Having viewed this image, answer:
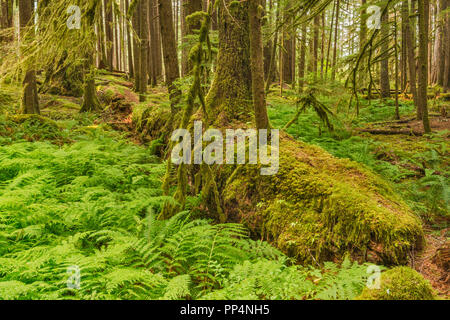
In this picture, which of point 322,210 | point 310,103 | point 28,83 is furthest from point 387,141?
point 28,83

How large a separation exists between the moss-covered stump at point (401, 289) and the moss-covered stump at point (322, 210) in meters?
0.50

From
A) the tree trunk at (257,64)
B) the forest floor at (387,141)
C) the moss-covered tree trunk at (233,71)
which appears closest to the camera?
the forest floor at (387,141)

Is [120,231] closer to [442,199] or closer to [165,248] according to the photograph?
[165,248]

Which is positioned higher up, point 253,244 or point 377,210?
point 377,210

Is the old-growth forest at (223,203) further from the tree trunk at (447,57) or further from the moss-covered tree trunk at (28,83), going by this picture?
the tree trunk at (447,57)

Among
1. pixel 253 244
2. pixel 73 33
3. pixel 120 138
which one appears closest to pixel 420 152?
pixel 253 244

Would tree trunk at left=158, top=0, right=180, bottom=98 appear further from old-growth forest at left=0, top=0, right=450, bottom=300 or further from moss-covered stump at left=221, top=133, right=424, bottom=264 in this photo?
moss-covered stump at left=221, top=133, right=424, bottom=264

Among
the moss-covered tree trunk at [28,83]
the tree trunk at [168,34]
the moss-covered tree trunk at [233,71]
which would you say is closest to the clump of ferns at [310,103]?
the moss-covered tree trunk at [233,71]

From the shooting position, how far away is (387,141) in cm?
752

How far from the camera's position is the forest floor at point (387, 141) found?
11.5 ft

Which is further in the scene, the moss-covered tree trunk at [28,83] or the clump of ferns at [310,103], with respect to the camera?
the moss-covered tree trunk at [28,83]

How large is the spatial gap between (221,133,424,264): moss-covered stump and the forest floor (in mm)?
360
